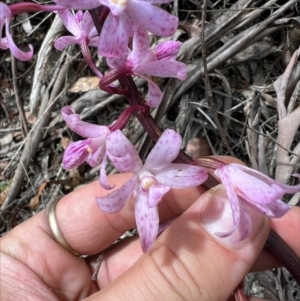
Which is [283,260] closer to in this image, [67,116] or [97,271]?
[67,116]

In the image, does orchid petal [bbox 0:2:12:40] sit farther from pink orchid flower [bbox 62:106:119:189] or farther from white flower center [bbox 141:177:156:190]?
white flower center [bbox 141:177:156:190]

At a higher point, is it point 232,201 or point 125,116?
point 125,116

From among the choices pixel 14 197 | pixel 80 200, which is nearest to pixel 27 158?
pixel 14 197

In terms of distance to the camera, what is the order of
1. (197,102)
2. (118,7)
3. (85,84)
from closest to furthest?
1. (118,7)
2. (197,102)
3. (85,84)

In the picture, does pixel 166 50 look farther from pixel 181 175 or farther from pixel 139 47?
pixel 181 175

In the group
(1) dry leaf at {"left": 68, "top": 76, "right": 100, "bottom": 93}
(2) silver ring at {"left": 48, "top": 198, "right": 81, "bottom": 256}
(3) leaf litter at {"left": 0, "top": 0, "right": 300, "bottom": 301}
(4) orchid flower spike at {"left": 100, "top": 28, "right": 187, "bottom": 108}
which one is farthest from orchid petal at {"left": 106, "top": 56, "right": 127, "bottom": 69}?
(1) dry leaf at {"left": 68, "top": 76, "right": 100, "bottom": 93}

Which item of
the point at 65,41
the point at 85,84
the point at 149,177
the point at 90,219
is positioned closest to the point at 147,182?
the point at 149,177

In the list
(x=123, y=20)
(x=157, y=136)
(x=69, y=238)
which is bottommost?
(x=69, y=238)
